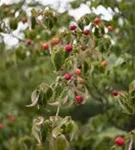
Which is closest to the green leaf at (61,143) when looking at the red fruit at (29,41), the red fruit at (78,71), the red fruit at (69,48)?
the red fruit at (78,71)

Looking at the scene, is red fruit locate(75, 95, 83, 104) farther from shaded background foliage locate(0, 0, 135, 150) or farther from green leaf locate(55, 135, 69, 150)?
shaded background foliage locate(0, 0, 135, 150)

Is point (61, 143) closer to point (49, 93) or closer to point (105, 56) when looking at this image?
point (49, 93)

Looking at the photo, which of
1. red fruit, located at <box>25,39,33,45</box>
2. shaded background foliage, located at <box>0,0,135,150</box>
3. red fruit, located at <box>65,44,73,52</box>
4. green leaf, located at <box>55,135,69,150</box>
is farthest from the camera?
red fruit, located at <box>25,39,33,45</box>

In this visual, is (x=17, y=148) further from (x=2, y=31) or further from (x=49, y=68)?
(x=2, y=31)

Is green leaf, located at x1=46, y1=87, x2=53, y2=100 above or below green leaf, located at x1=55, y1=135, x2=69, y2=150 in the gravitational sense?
above

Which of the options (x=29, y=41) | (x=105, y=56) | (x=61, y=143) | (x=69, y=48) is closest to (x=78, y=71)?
(x=69, y=48)

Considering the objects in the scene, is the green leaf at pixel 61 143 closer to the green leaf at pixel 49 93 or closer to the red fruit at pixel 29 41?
the green leaf at pixel 49 93

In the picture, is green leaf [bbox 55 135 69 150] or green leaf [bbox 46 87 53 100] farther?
green leaf [bbox 46 87 53 100]

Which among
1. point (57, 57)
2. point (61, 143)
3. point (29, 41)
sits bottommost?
point (61, 143)

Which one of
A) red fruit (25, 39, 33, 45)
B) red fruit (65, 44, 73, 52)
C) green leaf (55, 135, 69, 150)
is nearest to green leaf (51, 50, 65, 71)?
red fruit (65, 44, 73, 52)

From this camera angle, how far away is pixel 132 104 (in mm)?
2691

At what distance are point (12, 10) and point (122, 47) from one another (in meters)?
1.00

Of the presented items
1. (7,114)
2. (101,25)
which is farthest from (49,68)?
(101,25)

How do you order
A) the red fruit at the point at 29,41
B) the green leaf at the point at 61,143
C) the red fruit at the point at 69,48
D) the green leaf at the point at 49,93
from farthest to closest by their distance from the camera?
the red fruit at the point at 29,41 → the red fruit at the point at 69,48 → the green leaf at the point at 49,93 → the green leaf at the point at 61,143
